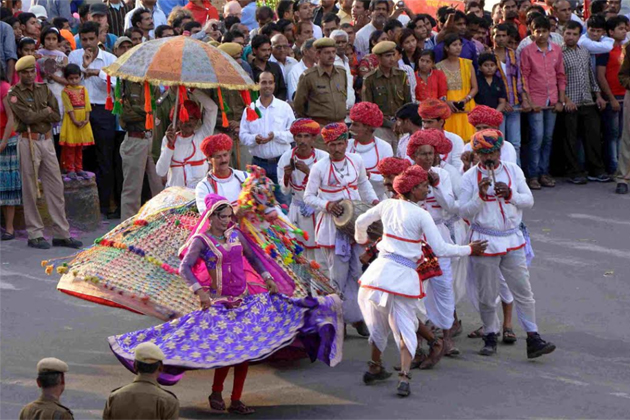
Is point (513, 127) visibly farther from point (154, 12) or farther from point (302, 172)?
point (302, 172)

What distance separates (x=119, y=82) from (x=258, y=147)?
2.22 meters

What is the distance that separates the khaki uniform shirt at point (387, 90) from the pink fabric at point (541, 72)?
2.39 metres

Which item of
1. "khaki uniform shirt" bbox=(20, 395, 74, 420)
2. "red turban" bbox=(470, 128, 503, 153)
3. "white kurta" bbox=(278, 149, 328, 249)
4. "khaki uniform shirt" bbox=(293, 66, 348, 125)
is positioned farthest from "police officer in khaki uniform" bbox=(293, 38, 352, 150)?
"khaki uniform shirt" bbox=(20, 395, 74, 420)

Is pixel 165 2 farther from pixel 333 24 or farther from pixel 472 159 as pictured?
pixel 472 159

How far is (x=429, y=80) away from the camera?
1553cm

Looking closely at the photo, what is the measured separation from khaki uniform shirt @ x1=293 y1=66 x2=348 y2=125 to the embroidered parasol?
9.99 ft

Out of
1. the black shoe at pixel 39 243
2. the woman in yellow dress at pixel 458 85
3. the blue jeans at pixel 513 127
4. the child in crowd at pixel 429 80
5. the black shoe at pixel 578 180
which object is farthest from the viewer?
the black shoe at pixel 578 180

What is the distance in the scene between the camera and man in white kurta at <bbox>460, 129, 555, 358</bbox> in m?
9.94

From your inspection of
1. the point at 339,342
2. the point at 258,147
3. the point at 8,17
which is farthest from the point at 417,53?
the point at 339,342

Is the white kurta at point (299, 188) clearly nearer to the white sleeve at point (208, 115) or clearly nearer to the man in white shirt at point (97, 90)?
the white sleeve at point (208, 115)

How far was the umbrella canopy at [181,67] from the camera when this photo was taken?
35.7 feet

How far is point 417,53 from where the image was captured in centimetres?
1631

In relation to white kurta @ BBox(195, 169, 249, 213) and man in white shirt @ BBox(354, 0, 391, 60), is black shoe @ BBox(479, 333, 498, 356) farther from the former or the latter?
man in white shirt @ BBox(354, 0, 391, 60)

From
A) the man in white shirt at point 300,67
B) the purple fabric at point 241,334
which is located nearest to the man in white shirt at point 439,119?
the purple fabric at point 241,334
